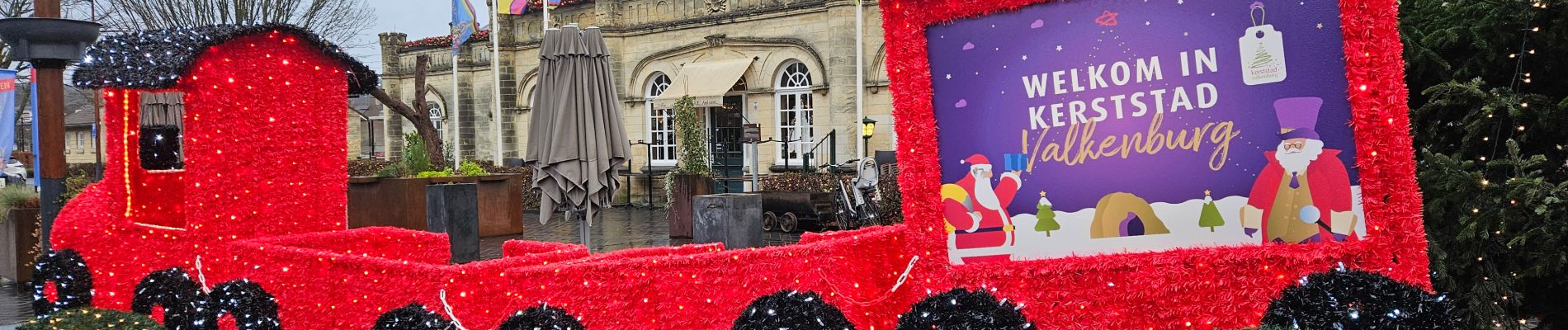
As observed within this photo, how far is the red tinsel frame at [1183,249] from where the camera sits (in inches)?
112

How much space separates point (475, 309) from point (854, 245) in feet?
4.76

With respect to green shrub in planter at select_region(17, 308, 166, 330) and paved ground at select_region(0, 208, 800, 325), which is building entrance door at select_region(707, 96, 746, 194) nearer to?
paved ground at select_region(0, 208, 800, 325)

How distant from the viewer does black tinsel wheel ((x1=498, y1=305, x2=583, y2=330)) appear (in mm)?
3742

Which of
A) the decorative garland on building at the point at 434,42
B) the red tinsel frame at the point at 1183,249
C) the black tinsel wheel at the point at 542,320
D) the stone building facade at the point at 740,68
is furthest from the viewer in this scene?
the decorative garland on building at the point at 434,42

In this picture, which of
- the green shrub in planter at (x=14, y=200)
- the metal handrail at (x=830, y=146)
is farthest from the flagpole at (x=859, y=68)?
the green shrub in planter at (x=14, y=200)

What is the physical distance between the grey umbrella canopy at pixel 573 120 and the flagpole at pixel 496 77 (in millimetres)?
13877

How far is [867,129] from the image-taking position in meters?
17.0

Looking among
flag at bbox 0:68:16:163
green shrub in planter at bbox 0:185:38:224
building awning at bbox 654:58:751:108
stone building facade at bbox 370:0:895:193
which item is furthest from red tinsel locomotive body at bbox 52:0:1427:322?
building awning at bbox 654:58:751:108

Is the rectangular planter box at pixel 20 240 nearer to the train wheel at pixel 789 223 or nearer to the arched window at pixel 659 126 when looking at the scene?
the train wheel at pixel 789 223

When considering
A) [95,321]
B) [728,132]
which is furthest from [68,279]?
[728,132]

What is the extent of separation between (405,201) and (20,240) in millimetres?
3937

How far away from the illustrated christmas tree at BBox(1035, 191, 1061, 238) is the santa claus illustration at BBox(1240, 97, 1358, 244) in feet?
1.88

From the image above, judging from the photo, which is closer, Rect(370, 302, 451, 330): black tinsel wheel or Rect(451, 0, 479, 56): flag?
Rect(370, 302, 451, 330): black tinsel wheel

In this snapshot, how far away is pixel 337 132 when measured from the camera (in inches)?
228
